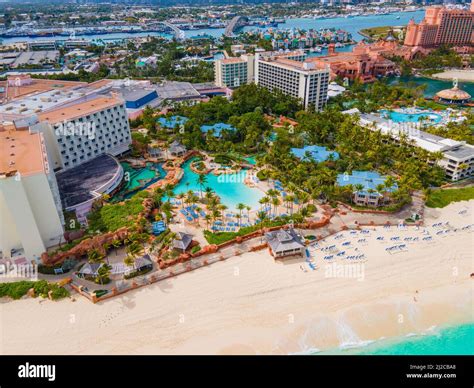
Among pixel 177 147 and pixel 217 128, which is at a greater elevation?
pixel 217 128

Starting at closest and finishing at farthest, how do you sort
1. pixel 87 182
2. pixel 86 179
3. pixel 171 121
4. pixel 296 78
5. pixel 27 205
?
pixel 27 205 → pixel 87 182 → pixel 86 179 → pixel 171 121 → pixel 296 78

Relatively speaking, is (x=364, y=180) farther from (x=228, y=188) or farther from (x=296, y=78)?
(x=296, y=78)

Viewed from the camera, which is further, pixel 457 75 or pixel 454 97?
pixel 457 75

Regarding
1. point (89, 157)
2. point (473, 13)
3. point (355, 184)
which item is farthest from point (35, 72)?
point (473, 13)

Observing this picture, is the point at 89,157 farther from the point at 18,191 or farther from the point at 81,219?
the point at 18,191

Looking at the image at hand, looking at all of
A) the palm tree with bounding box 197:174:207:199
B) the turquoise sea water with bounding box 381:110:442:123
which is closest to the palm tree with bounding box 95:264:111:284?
the palm tree with bounding box 197:174:207:199

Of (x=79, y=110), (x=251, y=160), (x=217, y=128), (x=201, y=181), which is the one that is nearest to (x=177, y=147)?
(x=217, y=128)

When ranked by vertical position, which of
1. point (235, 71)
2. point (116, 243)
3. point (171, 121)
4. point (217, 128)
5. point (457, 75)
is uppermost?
point (235, 71)
